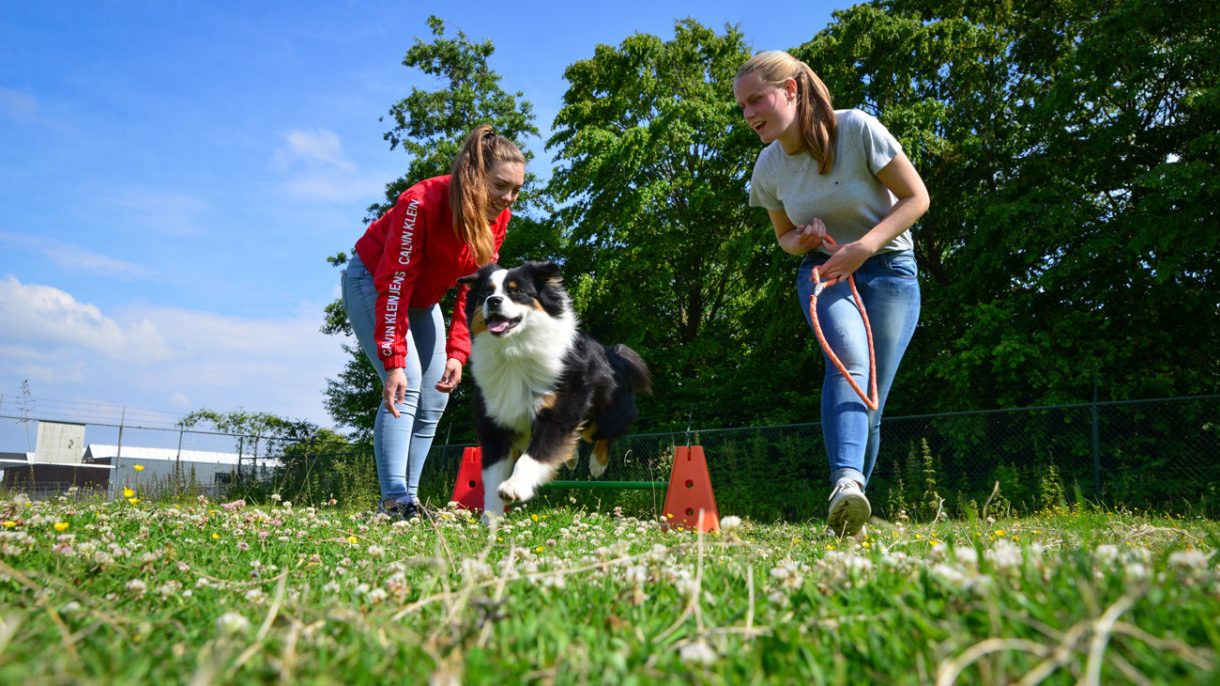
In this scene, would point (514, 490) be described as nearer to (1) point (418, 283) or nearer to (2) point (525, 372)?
(2) point (525, 372)

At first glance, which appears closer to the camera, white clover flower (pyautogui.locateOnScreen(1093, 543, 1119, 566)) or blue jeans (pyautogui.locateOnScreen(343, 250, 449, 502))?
white clover flower (pyautogui.locateOnScreen(1093, 543, 1119, 566))

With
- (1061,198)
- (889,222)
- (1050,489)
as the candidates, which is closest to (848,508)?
(889,222)

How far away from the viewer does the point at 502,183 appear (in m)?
4.38

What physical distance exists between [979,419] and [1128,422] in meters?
1.59

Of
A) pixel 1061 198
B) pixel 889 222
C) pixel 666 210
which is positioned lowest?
pixel 889 222

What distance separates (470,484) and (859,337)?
3.46m

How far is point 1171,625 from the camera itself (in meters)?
0.99

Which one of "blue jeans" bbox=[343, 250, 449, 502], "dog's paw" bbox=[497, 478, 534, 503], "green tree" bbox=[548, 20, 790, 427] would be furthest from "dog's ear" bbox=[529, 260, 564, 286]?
"green tree" bbox=[548, 20, 790, 427]

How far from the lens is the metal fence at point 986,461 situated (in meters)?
8.94

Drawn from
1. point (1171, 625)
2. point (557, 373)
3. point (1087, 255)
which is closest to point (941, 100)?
point (1087, 255)

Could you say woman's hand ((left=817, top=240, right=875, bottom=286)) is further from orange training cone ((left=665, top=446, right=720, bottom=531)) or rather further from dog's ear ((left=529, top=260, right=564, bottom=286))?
dog's ear ((left=529, top=260, right=564, bottom=286))

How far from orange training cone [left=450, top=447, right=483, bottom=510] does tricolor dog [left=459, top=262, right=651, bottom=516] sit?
40.5 inches

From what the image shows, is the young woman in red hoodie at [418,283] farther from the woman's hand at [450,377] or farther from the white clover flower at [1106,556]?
the white clover flower at [1106,556]

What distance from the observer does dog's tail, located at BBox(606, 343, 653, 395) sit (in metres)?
5.71
